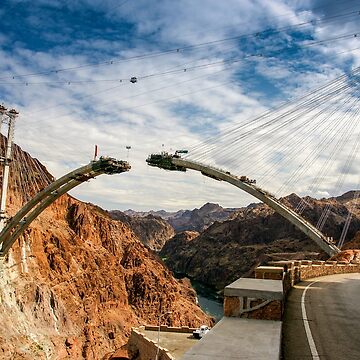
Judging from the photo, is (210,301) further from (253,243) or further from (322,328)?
(322,328)

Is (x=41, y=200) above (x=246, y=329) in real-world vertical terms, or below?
above

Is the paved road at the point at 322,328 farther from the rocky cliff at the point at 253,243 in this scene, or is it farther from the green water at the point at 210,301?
the rocky cliff at the point at 253,243

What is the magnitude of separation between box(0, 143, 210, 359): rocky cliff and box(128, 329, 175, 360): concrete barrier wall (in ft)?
44.5

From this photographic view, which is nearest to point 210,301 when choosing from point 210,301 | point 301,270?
point 210,301

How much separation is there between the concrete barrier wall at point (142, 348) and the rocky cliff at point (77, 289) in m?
13.6

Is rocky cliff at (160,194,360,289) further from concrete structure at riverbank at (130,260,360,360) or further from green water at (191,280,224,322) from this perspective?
concrete structure at riverbank at (130,260,360,360)

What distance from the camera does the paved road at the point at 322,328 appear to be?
5903 millimetres

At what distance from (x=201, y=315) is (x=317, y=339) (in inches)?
3235

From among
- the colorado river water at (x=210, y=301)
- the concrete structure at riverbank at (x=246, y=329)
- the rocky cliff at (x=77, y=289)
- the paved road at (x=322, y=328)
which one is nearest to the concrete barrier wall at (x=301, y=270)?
the paved road at (x=322, y=328)

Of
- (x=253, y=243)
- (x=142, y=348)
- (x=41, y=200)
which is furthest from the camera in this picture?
(x=253, y=243)

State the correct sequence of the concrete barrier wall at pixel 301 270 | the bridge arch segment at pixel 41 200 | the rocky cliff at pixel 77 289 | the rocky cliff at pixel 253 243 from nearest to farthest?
the concrete barrier wall at pixel 301 270 < the rocky cliff at pixel 77 289 < the bridge arch segment at pixel 41 200 < the rocky cliff at pixel 253 243

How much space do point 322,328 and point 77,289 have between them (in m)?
64.4

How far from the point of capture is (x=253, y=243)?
568 ft

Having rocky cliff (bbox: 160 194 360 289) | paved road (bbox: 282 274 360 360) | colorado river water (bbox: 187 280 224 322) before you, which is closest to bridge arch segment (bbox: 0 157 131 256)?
paved road (bbox: 282 274 360 360)
